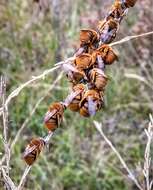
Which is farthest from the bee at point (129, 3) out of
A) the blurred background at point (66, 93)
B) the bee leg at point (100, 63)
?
the blurred background at point (66, 93)

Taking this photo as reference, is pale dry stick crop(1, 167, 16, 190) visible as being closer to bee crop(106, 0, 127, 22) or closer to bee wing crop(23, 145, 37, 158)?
bee wing crop(23, 145, 37, 158)

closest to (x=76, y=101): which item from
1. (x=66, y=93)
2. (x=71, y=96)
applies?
(x=71, y=96)

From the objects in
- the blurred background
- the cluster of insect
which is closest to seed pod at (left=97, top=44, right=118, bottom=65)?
the cluster of insect

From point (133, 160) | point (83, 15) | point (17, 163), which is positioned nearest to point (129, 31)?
point (83, 15)

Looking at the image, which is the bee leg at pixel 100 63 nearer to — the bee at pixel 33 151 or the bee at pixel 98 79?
the bee at pixel 98 79

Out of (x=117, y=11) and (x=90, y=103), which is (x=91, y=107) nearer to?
(x=90, y=103)

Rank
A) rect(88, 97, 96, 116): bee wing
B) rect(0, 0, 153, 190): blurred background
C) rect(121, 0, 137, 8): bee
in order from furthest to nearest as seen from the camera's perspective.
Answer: rect(0, 0, 153, 190): blurred background, rect(121, 0, 137, 8): bee, rect(88, 97, 96, 116): bee wing

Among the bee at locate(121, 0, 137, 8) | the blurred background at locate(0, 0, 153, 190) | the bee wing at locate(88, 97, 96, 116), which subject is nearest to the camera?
the bee wing at locate(88, 97, 96, 116)
